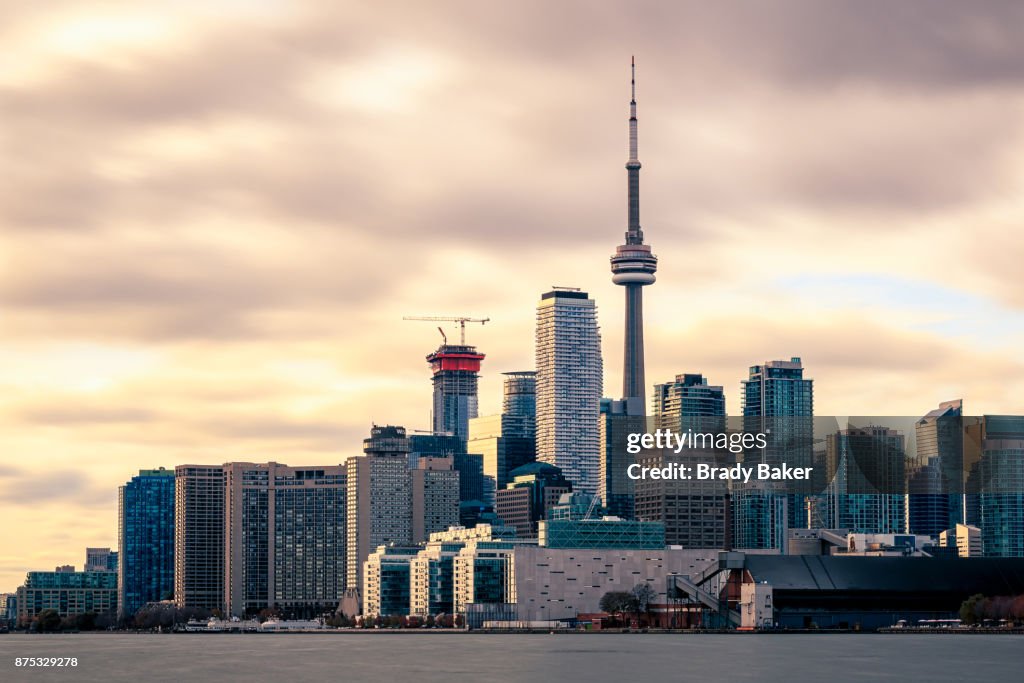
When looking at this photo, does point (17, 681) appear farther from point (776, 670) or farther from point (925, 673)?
point (925, 673)

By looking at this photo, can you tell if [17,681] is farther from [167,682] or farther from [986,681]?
Result: [986,681]

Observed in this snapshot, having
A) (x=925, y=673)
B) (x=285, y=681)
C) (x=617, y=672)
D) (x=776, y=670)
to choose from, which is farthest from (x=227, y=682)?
(x=925, y=673)

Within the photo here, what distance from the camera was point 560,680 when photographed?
188000 millimetres

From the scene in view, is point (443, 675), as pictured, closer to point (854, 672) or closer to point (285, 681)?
point (285, 681)

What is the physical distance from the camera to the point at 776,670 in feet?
655

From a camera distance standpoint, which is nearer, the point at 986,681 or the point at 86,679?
the point at 986,681

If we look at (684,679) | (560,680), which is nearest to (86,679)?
(560,680)

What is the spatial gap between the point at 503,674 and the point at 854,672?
36.2 meters

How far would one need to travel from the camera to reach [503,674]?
19862cm

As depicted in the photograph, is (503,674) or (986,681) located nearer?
(986,681)

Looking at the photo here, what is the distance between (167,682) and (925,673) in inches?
3040

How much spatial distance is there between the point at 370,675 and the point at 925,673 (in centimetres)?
5686

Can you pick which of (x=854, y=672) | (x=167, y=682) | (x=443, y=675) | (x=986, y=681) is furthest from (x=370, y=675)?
(x=986, y=681)

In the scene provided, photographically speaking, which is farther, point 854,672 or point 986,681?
point 854,672
